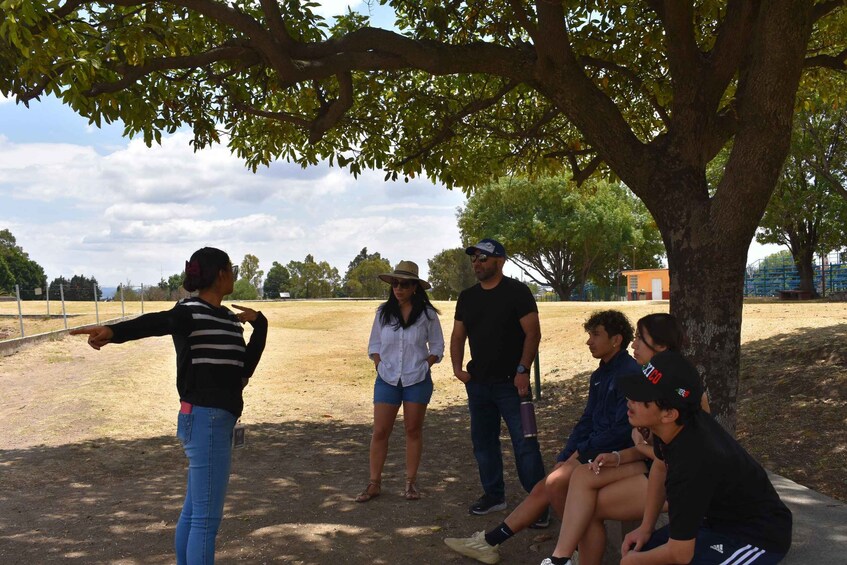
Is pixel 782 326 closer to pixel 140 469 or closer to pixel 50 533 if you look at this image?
pixel 140 469

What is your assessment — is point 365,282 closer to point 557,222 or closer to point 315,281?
point 315,281

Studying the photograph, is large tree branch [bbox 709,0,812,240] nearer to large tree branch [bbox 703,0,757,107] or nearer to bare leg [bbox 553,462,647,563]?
large tree branch [bbox 703,0,757,107]

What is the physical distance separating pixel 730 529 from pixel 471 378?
2.72 meters

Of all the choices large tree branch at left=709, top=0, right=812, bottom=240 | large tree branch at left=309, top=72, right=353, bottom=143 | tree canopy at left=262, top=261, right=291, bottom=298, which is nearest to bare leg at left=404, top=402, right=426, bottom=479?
large tree branch at left=709, top=0, right=812, bottom=240

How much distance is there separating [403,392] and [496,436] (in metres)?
0.79

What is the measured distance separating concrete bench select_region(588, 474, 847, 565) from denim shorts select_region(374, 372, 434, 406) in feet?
5.85

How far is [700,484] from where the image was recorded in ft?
9.44

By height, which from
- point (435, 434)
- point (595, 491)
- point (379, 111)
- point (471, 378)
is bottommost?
point (435, 434)

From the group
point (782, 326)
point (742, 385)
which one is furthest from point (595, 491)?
point (782, 326)

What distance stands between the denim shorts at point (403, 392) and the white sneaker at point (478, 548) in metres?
1.33

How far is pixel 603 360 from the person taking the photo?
178 inches

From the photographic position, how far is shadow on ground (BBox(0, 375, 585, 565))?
16.6ft

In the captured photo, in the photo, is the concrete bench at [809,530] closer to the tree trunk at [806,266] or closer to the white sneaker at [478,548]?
the white sneaker at [478,548]

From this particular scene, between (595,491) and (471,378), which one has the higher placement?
(471,378)
